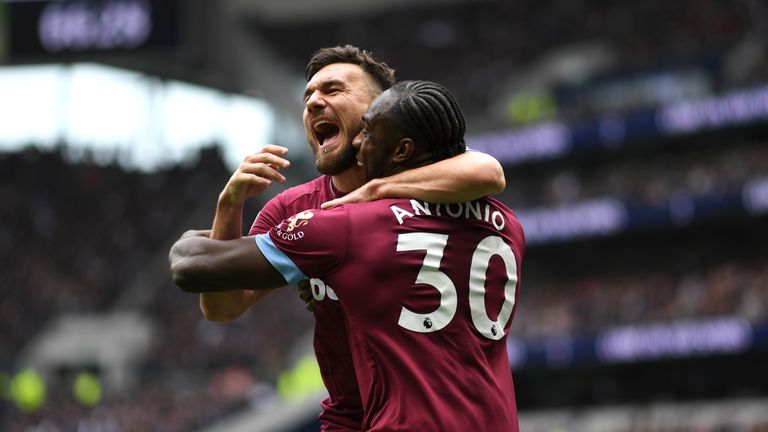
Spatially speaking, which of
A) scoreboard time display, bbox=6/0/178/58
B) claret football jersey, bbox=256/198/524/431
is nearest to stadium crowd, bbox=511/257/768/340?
scoreboard time display, bbox=6/0/178/58

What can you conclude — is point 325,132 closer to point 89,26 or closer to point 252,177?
point 252,177

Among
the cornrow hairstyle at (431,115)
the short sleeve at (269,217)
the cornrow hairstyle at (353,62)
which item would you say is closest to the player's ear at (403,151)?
the cornrow hairstyle at (431,115)

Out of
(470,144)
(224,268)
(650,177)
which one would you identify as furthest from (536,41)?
(224,268)

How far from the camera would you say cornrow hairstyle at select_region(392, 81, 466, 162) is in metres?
3.91

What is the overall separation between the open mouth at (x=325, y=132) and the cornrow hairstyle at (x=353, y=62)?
24cm

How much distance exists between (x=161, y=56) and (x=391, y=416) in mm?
24424

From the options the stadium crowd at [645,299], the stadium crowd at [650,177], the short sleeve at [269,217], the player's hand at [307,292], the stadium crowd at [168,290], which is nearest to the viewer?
the player's hand at [307,292]

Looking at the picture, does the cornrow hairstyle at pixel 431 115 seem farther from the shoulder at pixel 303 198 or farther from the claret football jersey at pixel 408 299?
the shoulder at pixel 303 198

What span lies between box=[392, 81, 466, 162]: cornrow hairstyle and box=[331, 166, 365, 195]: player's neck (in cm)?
42

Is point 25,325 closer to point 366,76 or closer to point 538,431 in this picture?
point 538,431

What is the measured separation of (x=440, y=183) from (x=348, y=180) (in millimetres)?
597

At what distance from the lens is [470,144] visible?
3062 cm

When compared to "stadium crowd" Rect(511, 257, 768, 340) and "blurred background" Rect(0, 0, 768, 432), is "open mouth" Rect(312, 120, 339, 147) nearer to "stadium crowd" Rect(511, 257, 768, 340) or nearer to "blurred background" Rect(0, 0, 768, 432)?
"blurred background" Rect(0, 0, 768, 432)

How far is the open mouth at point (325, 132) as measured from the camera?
4344mm
